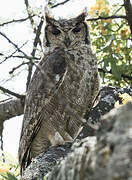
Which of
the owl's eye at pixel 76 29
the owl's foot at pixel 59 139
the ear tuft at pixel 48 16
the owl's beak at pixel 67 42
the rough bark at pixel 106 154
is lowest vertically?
the owl's foot at pixel 59 139

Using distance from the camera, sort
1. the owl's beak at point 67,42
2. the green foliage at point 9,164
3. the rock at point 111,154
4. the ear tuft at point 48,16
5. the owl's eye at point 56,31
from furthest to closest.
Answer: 1. the ear tuft at point 48,16
2. the owl's eye at point 56,31
3. the owl's beak at point 67,42
4. the green foliage at point 9,164
5. the rock at point 111,154

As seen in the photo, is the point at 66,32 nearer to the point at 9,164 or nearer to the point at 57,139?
the point at 57,139

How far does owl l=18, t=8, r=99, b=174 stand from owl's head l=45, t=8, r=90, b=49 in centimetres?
1

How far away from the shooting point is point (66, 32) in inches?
148

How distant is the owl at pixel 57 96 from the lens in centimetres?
336

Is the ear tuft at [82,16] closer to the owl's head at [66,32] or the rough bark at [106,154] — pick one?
the owl's head at [66,32]

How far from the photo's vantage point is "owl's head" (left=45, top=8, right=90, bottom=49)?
3.69 m

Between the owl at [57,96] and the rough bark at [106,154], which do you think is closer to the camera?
the rough bark at [106,154]

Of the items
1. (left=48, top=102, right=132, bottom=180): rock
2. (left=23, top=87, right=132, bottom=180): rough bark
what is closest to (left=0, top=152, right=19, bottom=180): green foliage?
(left=23, top=87, right=132, bottom=180): rough bark

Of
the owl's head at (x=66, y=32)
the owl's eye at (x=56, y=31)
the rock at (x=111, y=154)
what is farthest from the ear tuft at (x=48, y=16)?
the rock at (x=111, y=154)

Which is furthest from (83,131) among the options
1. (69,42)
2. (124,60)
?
(124,60)

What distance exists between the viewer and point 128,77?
3979mm

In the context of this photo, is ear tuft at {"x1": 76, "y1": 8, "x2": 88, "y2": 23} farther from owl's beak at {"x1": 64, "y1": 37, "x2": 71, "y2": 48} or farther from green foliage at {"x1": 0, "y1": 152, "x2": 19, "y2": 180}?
green foliage at {"x1": 0, "y1": 152, "x2": 19, "y2": 180}

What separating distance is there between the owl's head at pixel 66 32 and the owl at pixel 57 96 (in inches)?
0.4
